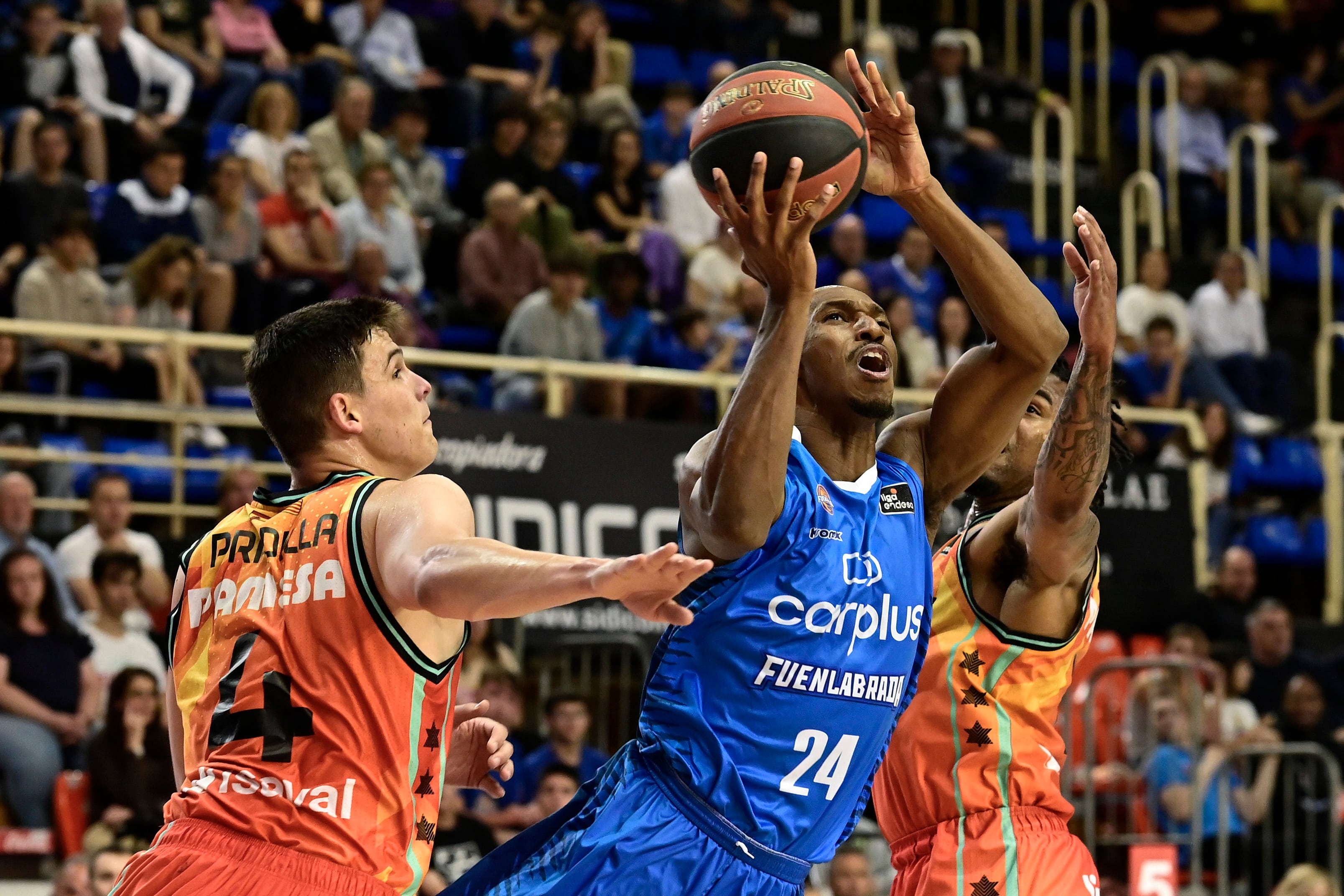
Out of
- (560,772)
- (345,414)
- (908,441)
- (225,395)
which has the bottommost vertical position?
(560,772)

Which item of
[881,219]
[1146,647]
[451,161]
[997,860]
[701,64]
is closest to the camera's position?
[997,860]

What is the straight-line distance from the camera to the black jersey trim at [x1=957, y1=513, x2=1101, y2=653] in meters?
5.30

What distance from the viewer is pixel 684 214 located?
14.7m

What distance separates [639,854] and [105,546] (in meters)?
6.68

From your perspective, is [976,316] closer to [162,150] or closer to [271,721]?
[271,721]

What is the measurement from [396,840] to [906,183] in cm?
221

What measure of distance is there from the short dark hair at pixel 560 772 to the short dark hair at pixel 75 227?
15.4ft

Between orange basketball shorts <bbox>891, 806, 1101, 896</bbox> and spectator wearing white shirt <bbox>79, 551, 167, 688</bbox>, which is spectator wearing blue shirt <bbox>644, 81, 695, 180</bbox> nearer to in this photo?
spectator wearing white shirt <bbox>79, 551, 167, 688</bbox>

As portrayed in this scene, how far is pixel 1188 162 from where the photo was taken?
1914 centimetres

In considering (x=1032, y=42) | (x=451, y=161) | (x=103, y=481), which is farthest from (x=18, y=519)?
(x=1032, y=42)

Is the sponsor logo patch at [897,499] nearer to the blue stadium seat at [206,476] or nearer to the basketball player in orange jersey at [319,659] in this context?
the basketball player in orange jersey at [319,659]

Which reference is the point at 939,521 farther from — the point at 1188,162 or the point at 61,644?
the point at 1188,162

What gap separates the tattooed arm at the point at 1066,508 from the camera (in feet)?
16.1

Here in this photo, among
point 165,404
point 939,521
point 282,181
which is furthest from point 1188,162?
point 939,521
